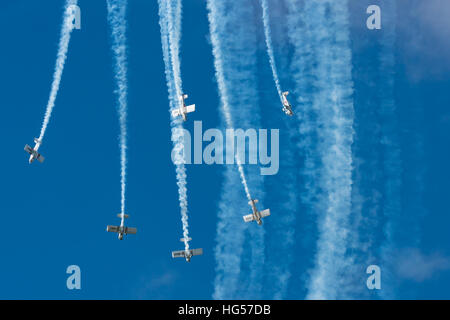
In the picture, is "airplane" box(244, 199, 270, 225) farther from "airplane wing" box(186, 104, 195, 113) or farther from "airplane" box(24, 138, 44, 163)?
"airplane" box(24, 138, 44, 163)

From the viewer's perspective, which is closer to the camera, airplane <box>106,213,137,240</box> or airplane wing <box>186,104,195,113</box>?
airplane wing <box>186,104,195,113</box>

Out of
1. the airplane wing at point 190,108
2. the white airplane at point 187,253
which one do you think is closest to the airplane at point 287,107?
the airplane wing at point 190,108

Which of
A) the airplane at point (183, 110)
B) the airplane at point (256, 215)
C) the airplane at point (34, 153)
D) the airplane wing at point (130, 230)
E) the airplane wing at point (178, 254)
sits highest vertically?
the airplane at point (183, 110)

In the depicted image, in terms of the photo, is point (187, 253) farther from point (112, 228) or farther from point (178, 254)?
point (112, 228)

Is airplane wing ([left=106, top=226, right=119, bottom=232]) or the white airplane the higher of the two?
airplane wing ([left=106, top=226, right=119, bottom=232])

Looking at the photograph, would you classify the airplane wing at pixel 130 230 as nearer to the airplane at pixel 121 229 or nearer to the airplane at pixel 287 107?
the airplane at pixel 121 229

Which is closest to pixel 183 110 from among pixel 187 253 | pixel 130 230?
pixel 130 230

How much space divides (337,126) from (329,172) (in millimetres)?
3029

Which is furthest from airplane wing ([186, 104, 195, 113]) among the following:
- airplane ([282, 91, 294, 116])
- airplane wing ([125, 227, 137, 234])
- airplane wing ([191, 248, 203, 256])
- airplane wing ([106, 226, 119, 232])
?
airplane wing ([191, 248, 203, 256])

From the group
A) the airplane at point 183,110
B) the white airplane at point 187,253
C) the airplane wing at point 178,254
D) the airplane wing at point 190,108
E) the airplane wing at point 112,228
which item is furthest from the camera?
the white airplane at point 187,253

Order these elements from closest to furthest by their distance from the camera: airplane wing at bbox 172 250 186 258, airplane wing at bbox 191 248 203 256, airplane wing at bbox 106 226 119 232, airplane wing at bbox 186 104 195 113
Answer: airplane wing at bbox 186 104 195 113, airplane wing at bbox 106 226 119 232, airplane wing at bbox 172 250 186 258, airplane wing at bbox 191 248 203 256

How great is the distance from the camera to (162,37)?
6394 centimetres
